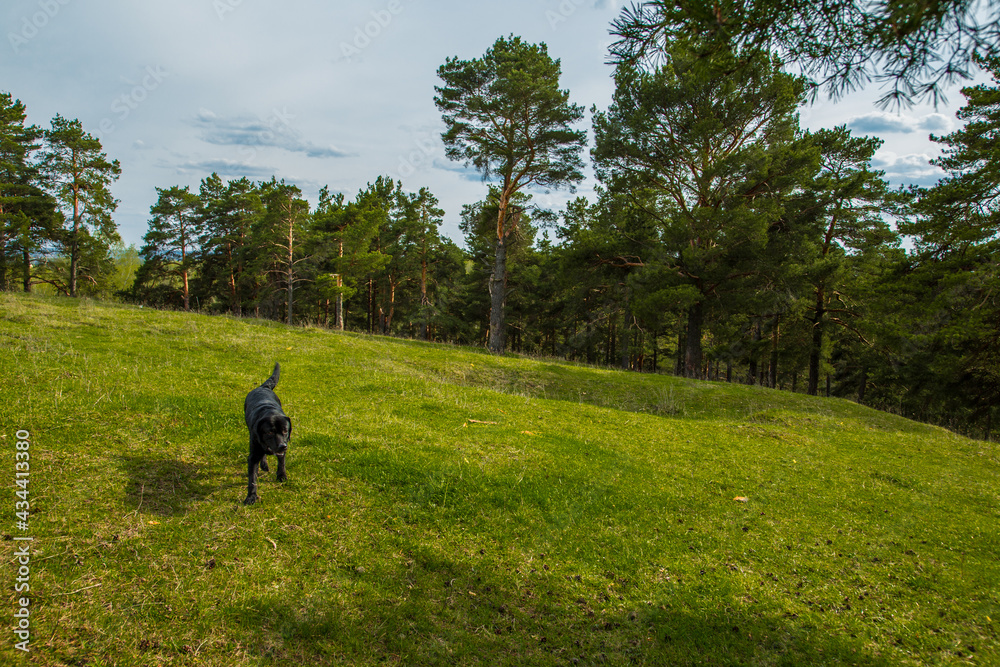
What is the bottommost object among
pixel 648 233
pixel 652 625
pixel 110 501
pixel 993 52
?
pixel 652 625

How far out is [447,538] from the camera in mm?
4957

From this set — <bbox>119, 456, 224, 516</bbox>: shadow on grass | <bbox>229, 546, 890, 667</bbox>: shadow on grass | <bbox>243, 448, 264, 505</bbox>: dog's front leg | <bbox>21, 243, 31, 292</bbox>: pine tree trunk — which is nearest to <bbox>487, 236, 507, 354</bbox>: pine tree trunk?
<bbox>119, 456, 224, 516</bbox>: shadow on grass

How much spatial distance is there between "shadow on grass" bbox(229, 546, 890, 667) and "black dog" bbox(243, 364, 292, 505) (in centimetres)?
138

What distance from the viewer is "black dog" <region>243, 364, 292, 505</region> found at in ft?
14.6

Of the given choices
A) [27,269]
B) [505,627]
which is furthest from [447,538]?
[27,269]

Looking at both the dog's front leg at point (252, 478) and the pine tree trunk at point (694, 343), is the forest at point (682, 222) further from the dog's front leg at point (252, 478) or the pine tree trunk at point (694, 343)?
the dog's front leg at point (252, 478)

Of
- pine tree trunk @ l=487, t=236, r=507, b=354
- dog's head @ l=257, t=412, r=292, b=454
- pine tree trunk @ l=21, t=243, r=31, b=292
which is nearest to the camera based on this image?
dog's head @ l=257, t=412, r=292, b=454

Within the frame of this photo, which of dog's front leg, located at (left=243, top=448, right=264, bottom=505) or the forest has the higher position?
the forest

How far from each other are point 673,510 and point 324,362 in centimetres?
940

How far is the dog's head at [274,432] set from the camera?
4.43 m

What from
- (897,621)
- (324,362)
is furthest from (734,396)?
(324,362)

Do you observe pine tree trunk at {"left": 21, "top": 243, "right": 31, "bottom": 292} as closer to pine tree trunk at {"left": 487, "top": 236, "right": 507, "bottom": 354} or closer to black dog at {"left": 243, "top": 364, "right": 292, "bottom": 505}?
pine tree trunk at {"left": 487, "top": 236, "right": 507, "bottom": 354}

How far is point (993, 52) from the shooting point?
12.1ft

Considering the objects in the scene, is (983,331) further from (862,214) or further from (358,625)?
(358,625)
